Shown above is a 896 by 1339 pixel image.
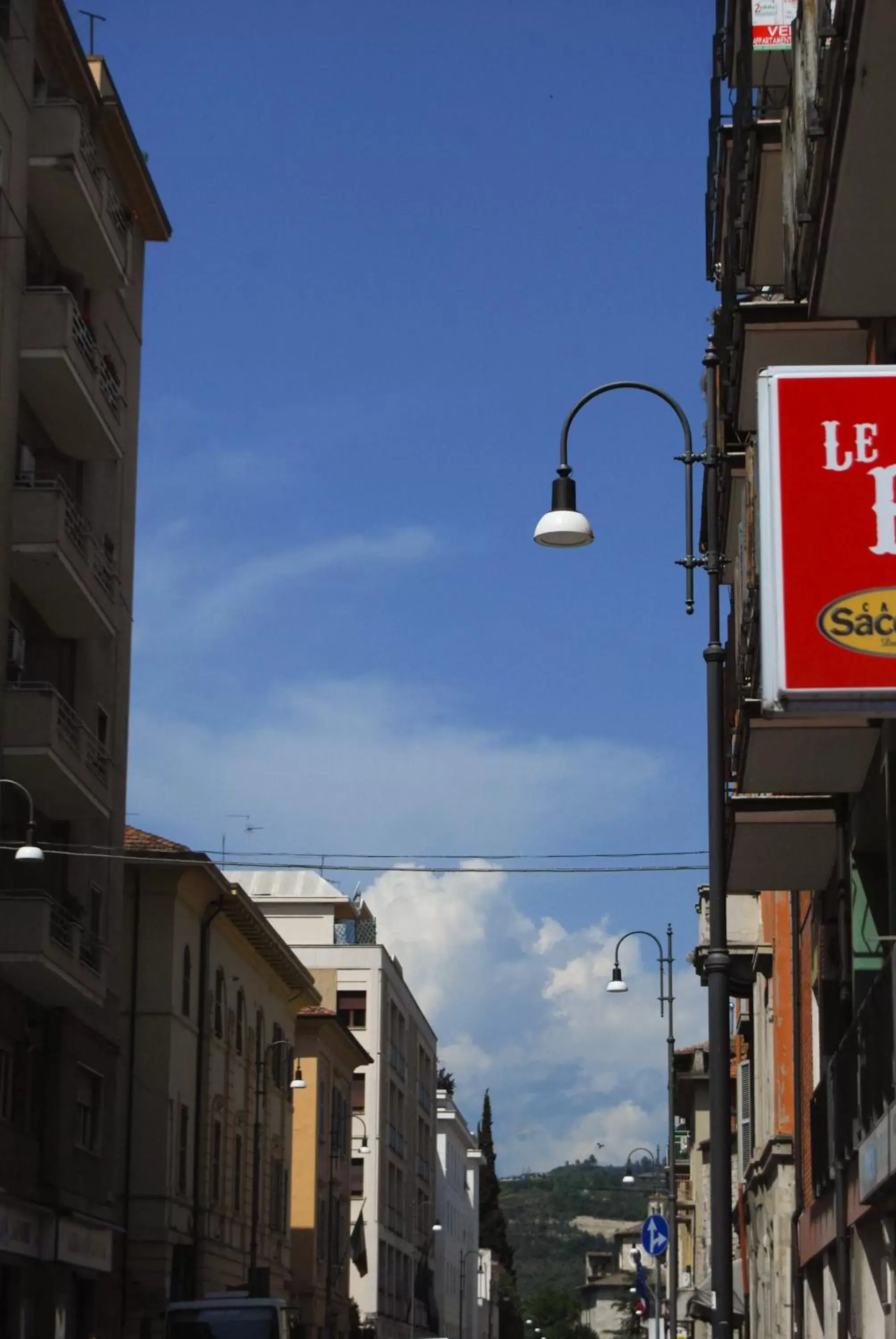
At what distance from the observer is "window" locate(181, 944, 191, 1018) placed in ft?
151

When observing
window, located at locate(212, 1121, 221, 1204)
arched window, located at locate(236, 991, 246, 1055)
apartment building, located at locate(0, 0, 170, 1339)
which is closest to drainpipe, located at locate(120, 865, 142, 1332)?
apartment building, located at locate(0, 0, 170, 1339)

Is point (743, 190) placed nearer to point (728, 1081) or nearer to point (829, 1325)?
point (728, 1081)

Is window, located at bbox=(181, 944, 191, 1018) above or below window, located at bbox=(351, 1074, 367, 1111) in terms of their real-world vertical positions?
below

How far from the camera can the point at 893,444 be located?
9.64 metres

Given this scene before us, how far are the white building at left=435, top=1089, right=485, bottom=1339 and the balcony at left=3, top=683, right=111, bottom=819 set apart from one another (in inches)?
3285

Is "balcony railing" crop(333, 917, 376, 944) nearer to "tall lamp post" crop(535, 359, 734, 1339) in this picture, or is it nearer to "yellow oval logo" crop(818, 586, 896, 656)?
"tall lamp post" crop(535, 359, 734, 1339)

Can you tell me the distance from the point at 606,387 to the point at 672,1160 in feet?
73.7

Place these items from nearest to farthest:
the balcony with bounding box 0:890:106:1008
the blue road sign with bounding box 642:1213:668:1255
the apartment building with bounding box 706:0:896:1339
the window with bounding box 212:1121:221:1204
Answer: the apartment building with bounding box 706:0:896:1339 < the balcony with bounding box 0:890:106:1008 < the blue road sign with bounding box 642:1213:668:1255 < the window with bounding box 212:1121:221:1204

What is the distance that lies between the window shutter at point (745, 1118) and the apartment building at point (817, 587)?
8.09m

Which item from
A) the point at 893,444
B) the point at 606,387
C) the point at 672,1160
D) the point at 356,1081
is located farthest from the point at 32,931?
the point at 356,1081

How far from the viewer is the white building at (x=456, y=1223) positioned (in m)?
119

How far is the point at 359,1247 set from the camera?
76.8 metres

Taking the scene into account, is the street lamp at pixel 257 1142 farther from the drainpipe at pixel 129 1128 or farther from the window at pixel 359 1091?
the window at pixel 359 1091

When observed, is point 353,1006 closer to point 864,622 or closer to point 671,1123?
point 671,1123
